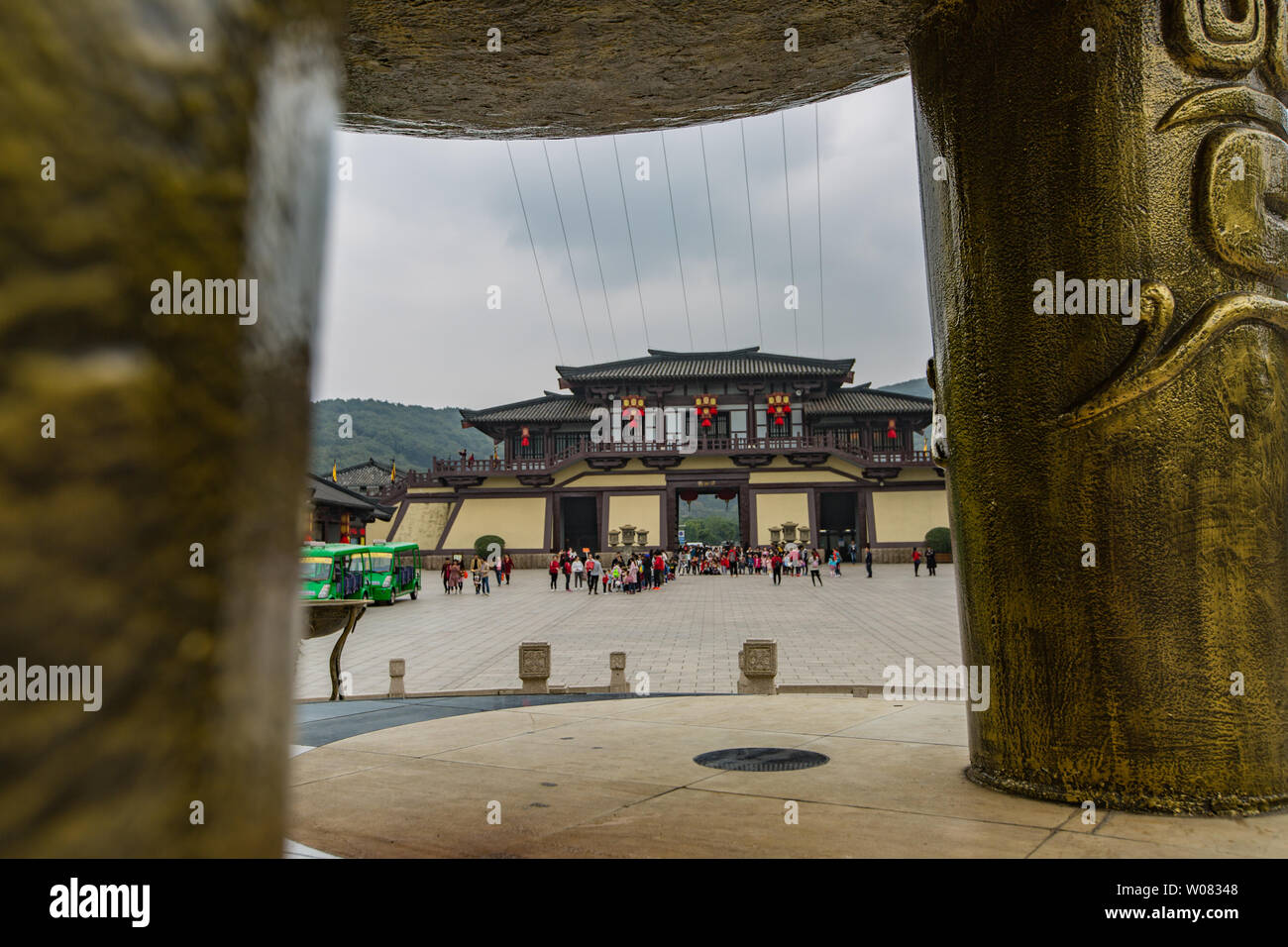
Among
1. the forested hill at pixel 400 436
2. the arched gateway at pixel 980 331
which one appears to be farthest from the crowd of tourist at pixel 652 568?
the forested hill at pixel 400 436

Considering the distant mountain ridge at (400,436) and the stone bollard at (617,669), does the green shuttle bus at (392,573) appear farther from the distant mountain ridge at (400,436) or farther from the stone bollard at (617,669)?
the distant mountain ridge at (400,436)

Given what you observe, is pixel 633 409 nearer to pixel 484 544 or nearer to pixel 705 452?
pixel 705 452

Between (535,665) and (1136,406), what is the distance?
581 cm

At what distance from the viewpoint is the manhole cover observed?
12.4ft

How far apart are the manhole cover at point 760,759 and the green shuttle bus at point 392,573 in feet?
67.8

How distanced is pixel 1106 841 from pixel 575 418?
40604mm

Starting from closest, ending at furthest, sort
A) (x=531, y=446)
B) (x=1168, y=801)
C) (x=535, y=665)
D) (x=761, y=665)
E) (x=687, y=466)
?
(x=1168, y=801) → (x=761, y=665) → (x=535, y=665) → (x=687, y=466) → (x=531, y=446)

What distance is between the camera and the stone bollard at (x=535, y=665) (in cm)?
777

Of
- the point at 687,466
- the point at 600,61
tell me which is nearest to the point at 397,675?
the point at 600,61

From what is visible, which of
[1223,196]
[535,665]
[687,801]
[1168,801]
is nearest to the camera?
[1168,801]

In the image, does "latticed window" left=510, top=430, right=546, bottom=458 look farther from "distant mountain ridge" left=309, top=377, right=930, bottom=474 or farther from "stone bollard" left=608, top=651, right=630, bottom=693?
"distant mountain ridge" left=309, top=377, right=930, bottom=474

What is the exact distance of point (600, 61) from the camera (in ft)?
12.5

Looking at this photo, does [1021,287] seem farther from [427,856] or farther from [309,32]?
[309,32]

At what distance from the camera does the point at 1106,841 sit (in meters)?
2.60
